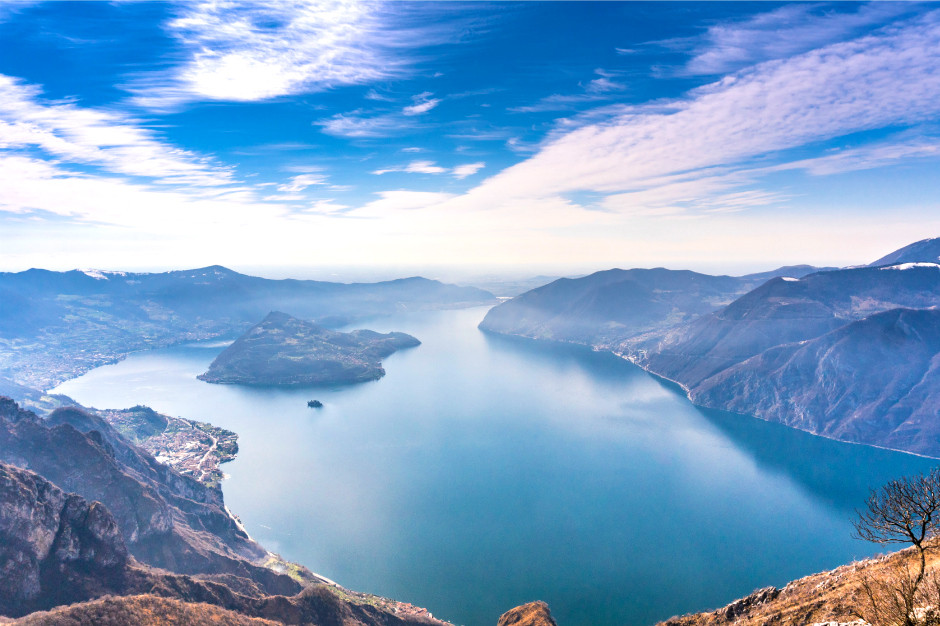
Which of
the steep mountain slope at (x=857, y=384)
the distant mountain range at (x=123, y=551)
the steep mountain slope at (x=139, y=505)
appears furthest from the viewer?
the steep mountain slope at (x=857, y=384)

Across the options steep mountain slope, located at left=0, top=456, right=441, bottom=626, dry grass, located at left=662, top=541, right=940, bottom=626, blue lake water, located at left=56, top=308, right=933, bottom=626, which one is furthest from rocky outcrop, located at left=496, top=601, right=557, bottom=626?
dry grass, located at left=662, top=541, right=940, bottom=626

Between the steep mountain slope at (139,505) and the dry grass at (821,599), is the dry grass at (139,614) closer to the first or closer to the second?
the steep mountain slope at (139,505)

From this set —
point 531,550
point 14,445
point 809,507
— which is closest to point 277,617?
point 531,550

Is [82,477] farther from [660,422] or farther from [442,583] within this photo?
[660,422]

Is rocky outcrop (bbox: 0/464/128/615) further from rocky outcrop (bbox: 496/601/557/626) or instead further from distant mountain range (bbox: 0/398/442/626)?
rocky outcrop (bbox: 496/601/557/626)

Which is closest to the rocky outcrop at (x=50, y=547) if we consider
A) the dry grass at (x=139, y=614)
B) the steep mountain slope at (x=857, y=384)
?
the dry grass at (x=139, y=614)

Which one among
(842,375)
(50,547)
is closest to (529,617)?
(50,547)
